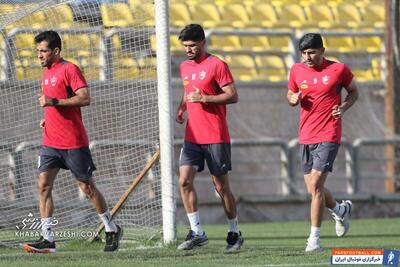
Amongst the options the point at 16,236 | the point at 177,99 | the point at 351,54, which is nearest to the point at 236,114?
the point at 177,99

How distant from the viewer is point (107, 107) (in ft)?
47.2

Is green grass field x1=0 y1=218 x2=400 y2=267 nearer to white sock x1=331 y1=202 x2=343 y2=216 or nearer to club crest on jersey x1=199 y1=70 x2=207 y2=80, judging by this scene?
white sock x1=331 y1=202 x2=343 y2=216

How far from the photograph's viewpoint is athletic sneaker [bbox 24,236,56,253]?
1173 centimetres

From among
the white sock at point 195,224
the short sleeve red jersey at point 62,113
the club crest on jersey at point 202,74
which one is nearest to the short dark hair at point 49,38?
the short sleeve red jersey at point 62,113

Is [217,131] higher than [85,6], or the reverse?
[85,6]

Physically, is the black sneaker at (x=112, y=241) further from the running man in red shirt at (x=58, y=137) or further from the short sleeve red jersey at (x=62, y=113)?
the short sleeve red jersey at (x=62, y=113)

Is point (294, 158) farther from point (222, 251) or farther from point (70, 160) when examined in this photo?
point (70, 160)

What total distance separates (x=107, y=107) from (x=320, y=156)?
363 cm

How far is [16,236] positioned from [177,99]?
6.34m

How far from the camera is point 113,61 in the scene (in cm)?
1402

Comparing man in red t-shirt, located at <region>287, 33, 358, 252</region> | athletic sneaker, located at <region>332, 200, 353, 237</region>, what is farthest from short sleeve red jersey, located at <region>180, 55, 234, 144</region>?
athletic sneaker, located at <region>332, 200, 353, 237</region>

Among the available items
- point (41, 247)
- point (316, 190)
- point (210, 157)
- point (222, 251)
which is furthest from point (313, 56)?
point (41, 247)

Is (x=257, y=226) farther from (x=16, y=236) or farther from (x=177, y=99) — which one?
(x=16, y=236)

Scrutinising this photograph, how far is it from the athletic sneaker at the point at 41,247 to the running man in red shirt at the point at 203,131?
1.25 m
